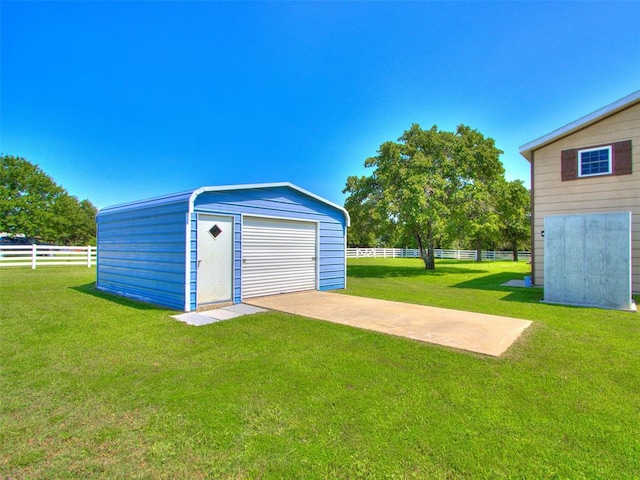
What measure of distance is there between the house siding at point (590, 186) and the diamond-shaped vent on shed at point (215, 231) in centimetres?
954

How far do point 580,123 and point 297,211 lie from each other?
334 inches

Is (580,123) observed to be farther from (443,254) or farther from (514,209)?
(443,254)

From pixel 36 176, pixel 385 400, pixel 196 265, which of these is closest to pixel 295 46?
pixel 196 265

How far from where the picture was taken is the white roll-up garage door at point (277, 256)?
7477mm

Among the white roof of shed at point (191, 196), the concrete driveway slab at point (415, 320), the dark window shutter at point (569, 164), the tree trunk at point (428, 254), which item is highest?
the dark window shutter at point (569, 164)

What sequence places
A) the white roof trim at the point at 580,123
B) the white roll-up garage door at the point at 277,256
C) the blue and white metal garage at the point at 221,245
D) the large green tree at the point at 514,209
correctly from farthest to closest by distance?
1. the large green tree at the point at 514,209
2. the white roof trim at the point at 580,123
3. the white roll-up garage door at the point at 277,256
4. the blue and white metal garage at the point at 221,245

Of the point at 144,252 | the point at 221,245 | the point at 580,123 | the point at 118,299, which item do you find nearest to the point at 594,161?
the point at 580,123

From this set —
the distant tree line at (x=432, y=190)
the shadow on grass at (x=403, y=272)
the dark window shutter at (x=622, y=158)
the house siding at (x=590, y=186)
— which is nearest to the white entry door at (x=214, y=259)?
the shadow on grass at (x=403, y=272)

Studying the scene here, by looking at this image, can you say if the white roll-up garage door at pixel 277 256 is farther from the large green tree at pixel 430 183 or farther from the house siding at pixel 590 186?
the large green tree at pixel 430 183

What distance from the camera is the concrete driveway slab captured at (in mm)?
4277

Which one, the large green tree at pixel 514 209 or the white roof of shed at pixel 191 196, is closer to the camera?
the white roof of shed at pixel 191 196

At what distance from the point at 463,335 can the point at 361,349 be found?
166 centimetres

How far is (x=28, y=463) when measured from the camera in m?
1.89

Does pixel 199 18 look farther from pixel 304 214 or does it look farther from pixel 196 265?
pixel 196 265
